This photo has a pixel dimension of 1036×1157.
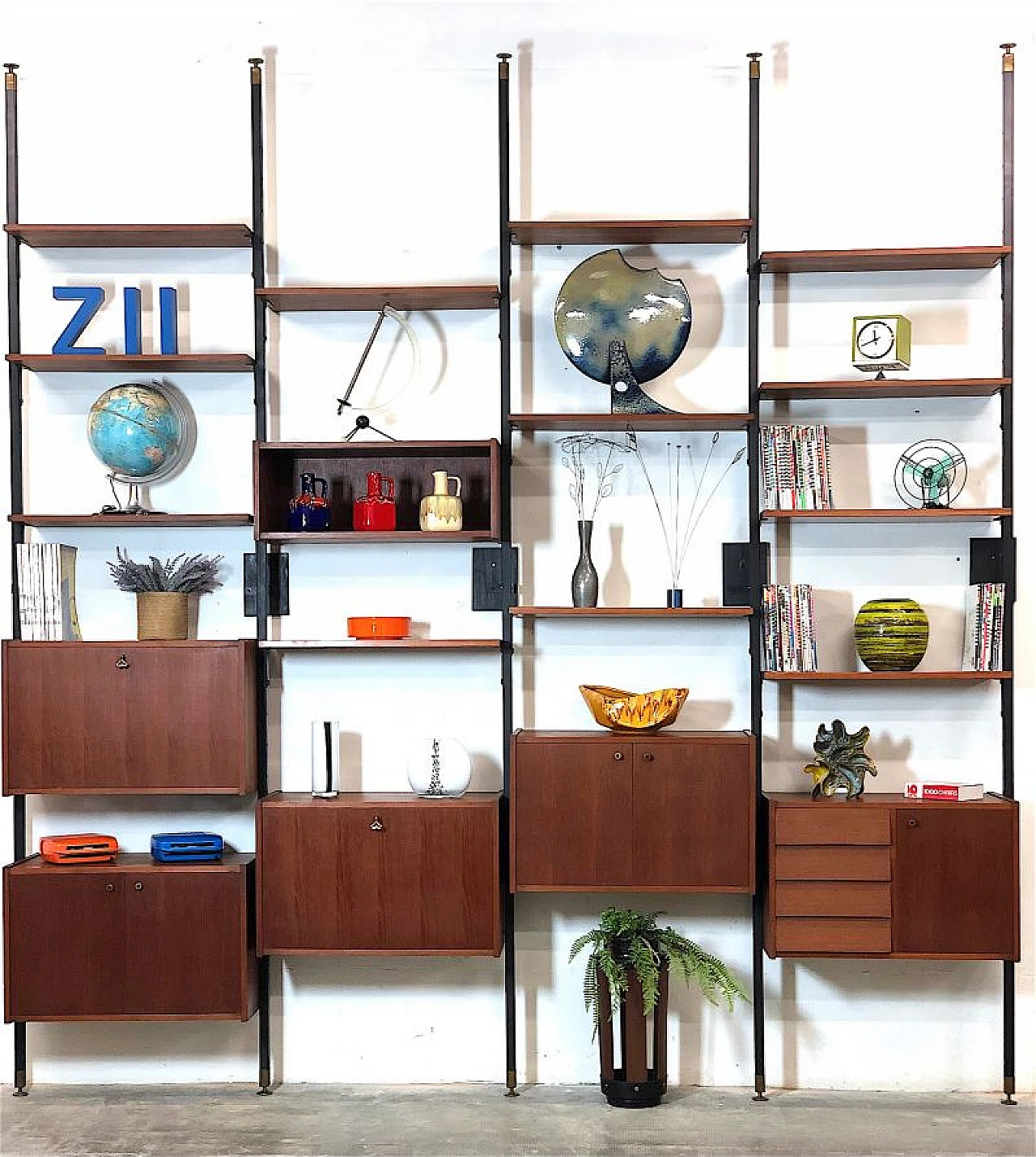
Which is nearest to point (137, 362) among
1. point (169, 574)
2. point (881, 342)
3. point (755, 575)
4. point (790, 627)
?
point (169, 574)

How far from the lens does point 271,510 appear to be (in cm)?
390

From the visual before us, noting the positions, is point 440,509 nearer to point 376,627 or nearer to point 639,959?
point 376,627

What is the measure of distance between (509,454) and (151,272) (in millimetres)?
1231

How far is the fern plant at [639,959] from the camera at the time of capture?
3.71m

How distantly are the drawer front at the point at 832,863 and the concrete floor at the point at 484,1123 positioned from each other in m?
0.68

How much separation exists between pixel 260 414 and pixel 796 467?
159 centimetres

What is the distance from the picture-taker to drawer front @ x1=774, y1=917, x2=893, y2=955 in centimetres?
373

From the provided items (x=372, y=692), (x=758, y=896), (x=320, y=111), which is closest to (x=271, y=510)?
(x=372, y=692)

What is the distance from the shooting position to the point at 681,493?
4059 millimetres

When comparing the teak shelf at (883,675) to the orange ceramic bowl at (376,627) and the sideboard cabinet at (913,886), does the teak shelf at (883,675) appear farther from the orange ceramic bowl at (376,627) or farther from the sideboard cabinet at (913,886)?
the orange ceramic bowl at (376,627)

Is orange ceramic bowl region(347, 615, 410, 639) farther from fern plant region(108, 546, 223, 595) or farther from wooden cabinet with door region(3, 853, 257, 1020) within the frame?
wooden cabinet with door region(3, 853, 257, 1020)

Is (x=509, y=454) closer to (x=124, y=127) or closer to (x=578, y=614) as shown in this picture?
(x=578, y=614)

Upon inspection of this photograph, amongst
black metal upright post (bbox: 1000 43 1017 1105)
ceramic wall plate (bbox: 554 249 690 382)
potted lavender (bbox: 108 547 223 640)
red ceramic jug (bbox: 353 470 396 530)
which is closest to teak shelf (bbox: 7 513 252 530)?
potted lavender (bbox: 108 547 223 640)

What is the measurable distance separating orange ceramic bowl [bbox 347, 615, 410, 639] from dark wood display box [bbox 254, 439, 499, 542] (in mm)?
230
